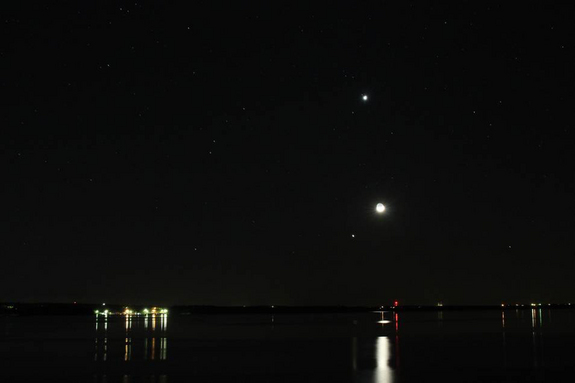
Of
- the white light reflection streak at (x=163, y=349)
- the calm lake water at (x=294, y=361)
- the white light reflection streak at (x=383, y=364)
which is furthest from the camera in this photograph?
the white light reflection streak at (x=163, y=349)

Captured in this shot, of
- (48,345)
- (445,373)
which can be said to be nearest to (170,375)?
(445,373)

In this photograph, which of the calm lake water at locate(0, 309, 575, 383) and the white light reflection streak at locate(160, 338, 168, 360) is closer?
the calm lake water at locate(0, 309, 575, 383)

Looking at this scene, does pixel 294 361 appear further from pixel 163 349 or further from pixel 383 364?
pixel 163 349

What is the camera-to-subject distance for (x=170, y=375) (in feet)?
70.6

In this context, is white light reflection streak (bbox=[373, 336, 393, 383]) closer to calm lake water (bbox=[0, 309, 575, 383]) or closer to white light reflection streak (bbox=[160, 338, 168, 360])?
calm lake water (bbox=[0, 309, 575, 383])

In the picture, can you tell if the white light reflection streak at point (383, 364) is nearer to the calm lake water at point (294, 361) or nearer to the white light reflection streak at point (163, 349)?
the calm lake water at point (294, 361)

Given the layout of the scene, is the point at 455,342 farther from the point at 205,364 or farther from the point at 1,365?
the point at 1,365

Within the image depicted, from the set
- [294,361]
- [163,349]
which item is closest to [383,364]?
[294,361]

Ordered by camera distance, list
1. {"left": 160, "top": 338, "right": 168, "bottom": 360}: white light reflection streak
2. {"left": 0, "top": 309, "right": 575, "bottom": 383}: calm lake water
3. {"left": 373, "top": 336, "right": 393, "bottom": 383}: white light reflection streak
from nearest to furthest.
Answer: {"left": 373, "top": 336, "right": 393, "bottom": 383}: white light reflection streak, {"left": 0, "top": 309, "right": 575, "bottom": 383}: calm lake water, {"left": 160, "top": 338, "right": 168, "bottom": 360}: white light reflection streak

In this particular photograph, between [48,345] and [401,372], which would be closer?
[401,372]

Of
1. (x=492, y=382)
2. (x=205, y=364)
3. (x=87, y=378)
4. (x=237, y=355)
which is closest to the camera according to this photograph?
(x=492, y=382)

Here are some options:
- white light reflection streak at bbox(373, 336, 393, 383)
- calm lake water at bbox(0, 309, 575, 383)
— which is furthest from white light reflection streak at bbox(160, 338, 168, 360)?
white light reflection streak at bbox(373, 336, 393, 383)

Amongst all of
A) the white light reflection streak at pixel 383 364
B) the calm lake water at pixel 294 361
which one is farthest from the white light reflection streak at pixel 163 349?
the white light reflection streak at pixel 383 364

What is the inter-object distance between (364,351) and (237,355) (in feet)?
17.7
